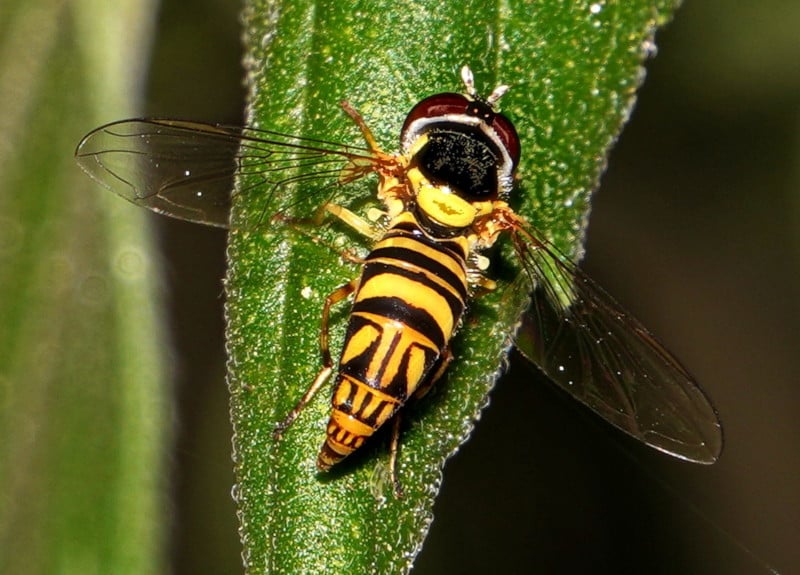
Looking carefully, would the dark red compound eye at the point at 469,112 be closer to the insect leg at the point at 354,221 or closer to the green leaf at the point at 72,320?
the insect leg at the point at 354,221

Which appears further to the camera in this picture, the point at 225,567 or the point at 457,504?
the point at 457,504

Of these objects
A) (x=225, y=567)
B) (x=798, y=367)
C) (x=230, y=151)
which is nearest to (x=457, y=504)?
(x=225, y=567)

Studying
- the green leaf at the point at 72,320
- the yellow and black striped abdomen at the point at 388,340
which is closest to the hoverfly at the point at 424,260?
the yellow and black striped abdomen at the point at 388,340

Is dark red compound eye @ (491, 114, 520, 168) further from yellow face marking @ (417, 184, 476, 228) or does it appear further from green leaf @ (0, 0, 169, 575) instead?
green leaf @ (0, 0, 169, 575)

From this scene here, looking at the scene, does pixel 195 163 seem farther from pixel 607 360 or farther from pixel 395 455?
pixel 607 360

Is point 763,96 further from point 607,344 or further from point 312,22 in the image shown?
point 312,22

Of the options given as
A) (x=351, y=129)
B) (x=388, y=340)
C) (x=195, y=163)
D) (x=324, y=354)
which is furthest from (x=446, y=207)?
(x=195, y=163)

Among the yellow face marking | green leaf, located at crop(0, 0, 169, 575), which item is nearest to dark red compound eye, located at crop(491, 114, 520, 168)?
the yellow face marking
